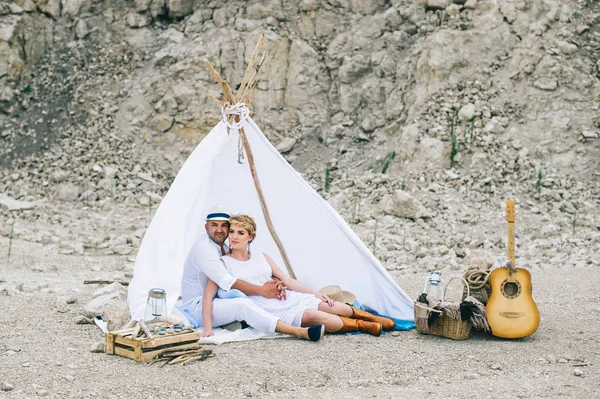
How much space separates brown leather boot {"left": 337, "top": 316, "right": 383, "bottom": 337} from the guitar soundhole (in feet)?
3.02

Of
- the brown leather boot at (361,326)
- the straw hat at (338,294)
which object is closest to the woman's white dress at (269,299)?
the brown leather boot at (361,326)

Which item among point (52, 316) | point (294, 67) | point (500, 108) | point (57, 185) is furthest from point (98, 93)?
point (52, 316)

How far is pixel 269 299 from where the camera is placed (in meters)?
5.20

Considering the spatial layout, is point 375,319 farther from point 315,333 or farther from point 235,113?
point 235,113

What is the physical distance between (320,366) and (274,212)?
214 centimetres

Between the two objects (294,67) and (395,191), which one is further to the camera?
(294,67)

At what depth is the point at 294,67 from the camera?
14.0 m

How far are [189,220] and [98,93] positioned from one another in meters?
9.33

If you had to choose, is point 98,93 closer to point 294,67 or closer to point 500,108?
point 294,67

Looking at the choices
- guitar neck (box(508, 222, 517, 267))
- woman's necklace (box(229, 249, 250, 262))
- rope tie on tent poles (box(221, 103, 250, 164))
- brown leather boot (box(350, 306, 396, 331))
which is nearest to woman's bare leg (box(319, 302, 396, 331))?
brown leather boot (box(350, 306, 396, 331))

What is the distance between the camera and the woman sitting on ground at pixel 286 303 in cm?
502

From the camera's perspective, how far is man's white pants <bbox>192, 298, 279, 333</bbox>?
4.96m

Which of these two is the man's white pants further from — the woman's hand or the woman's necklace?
the woman's hand

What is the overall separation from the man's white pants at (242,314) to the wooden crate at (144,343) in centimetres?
55
